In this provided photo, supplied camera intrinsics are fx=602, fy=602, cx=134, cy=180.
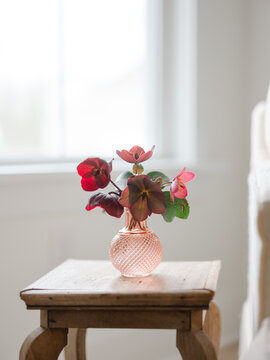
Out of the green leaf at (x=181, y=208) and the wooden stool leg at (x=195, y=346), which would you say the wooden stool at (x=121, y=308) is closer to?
the wooden stool leg at (x=195, y=346)

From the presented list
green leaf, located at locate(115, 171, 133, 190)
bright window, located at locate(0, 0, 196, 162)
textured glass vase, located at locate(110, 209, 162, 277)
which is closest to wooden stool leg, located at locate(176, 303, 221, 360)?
textured glass vase, located at locate(110, 209, 162, 277)

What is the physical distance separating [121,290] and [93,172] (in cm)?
26

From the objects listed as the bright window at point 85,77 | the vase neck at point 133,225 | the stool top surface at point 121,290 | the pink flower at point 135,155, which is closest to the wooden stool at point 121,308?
the stool top surface at point 121,290

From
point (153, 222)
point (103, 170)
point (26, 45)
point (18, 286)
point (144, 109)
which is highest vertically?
point (26, 45)

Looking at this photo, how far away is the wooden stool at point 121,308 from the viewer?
1187 millimetres

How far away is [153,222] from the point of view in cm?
229

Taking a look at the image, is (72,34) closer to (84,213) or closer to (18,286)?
(84,213)

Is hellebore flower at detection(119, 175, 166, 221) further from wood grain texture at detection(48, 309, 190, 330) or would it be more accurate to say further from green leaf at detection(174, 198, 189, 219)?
wood grain texture at detection(48, 309, 190, 330)

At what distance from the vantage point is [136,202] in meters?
1.26

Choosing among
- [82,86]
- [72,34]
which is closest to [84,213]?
[82,86]

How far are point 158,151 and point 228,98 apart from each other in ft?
1.29

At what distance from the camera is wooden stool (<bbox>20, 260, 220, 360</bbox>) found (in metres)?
1.19

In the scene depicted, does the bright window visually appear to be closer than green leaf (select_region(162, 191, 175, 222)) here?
No

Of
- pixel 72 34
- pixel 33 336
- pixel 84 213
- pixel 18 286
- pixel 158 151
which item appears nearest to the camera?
pixel 33 336
